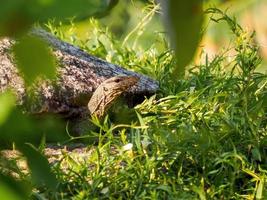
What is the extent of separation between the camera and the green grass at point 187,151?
8.95 feet

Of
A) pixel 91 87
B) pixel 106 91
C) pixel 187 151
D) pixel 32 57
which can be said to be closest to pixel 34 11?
pixel 32 57

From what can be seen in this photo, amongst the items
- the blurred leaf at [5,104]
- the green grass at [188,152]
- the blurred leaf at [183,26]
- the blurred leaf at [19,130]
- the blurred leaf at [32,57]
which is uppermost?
the blurred leaf at [183,26]

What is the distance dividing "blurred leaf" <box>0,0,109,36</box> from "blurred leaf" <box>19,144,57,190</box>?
0.10 meters

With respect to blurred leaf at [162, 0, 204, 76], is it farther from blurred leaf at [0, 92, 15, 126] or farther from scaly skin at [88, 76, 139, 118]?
scaly skin at [88, 76, 139, 118]

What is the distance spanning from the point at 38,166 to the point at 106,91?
3086mm

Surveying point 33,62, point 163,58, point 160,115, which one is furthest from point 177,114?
point 33,62

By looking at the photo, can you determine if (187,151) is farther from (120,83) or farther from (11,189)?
(11,189)

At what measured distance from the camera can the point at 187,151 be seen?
114 inches

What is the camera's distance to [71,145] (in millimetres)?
3215

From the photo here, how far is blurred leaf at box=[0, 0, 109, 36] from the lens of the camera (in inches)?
16.3

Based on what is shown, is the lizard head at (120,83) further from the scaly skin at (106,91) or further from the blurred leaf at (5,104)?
the blurred leaf at (5,104)

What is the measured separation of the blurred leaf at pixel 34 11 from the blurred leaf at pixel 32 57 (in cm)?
2

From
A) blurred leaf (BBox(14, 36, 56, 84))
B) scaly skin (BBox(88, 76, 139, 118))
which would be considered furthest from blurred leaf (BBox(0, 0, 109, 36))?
scaly skin (BBox(88, 76, 139, 118))

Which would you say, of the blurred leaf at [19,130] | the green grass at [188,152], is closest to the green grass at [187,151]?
the green grass at [188,152]
